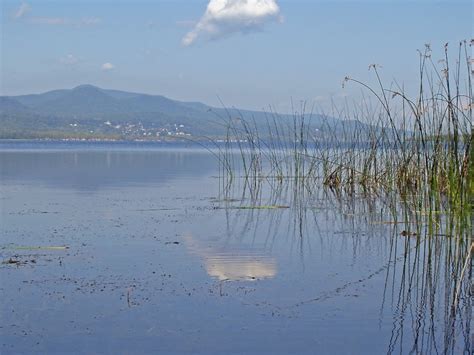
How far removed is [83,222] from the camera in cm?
912

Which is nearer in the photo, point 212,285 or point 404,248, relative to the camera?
point 212,285

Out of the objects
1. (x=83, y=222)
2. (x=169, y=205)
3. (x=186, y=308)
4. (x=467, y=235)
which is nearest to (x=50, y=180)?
(x=169, y=205)

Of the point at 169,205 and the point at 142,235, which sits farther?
the point at 169,205

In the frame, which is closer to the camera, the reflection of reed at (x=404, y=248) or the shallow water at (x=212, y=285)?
the shallow water at (x=212, y=285)

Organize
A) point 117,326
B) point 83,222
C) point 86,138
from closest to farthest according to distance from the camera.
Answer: point 117,326, point 83,222, point 86,138

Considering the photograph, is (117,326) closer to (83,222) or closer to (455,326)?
(455,326)

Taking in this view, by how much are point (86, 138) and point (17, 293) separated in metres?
102

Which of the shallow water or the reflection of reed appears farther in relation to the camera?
the reflection of reed

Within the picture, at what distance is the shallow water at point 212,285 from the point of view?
14.4 ft

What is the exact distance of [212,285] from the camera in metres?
5.66

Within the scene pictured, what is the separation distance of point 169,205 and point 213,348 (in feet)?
22.9

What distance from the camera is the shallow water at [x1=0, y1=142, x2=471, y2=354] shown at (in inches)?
173

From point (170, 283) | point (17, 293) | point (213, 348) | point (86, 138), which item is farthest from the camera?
point (86, 138)

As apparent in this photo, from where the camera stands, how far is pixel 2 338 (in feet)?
14.5
